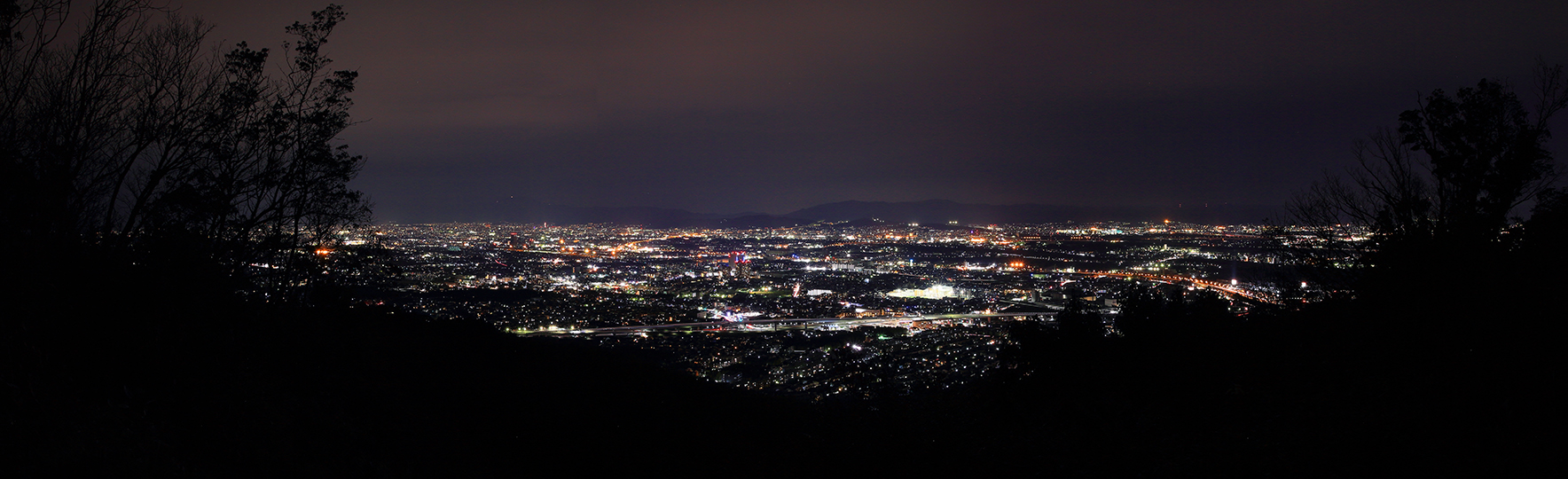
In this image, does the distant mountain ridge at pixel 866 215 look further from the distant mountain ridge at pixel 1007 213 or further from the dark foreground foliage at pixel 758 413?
the dark foreground foliage at pixel 758 413

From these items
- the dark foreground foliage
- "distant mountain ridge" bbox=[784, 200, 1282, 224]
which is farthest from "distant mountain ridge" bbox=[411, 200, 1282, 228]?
the dark foreground foliage

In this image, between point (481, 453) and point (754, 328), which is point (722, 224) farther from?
point (481, 453)

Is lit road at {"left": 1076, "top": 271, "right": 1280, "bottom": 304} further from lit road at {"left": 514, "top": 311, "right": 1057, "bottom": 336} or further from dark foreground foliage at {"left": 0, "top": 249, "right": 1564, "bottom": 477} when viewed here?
lit road at {"left": 514, "top": 311, "right": 1057, "bottom": 336}

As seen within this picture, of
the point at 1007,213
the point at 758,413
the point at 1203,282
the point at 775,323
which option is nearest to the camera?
the point at 758,413

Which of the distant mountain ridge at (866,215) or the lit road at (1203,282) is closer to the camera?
the lit road at (1203,282)

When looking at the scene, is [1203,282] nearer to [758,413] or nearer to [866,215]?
[758,413]

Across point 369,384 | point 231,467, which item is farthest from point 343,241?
point 231,467

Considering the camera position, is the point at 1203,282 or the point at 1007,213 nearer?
the point at 1203,282

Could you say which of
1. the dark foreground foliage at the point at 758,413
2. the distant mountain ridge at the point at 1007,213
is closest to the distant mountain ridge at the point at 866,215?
the distant mountain ridge at the point at 1007,213

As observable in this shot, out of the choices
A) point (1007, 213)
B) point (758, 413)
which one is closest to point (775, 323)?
point (758, 413)

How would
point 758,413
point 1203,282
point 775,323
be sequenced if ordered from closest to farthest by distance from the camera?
point 758,413 < point 1203,282 < point 775,323

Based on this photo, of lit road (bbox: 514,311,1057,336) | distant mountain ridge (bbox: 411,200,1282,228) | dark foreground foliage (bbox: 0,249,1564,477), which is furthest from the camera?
distant mountain ridge (bbox: 411,200,1282,228)

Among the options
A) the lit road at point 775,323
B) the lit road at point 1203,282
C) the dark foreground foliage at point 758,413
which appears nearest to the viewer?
the dark foreground foliage at point 758,413
